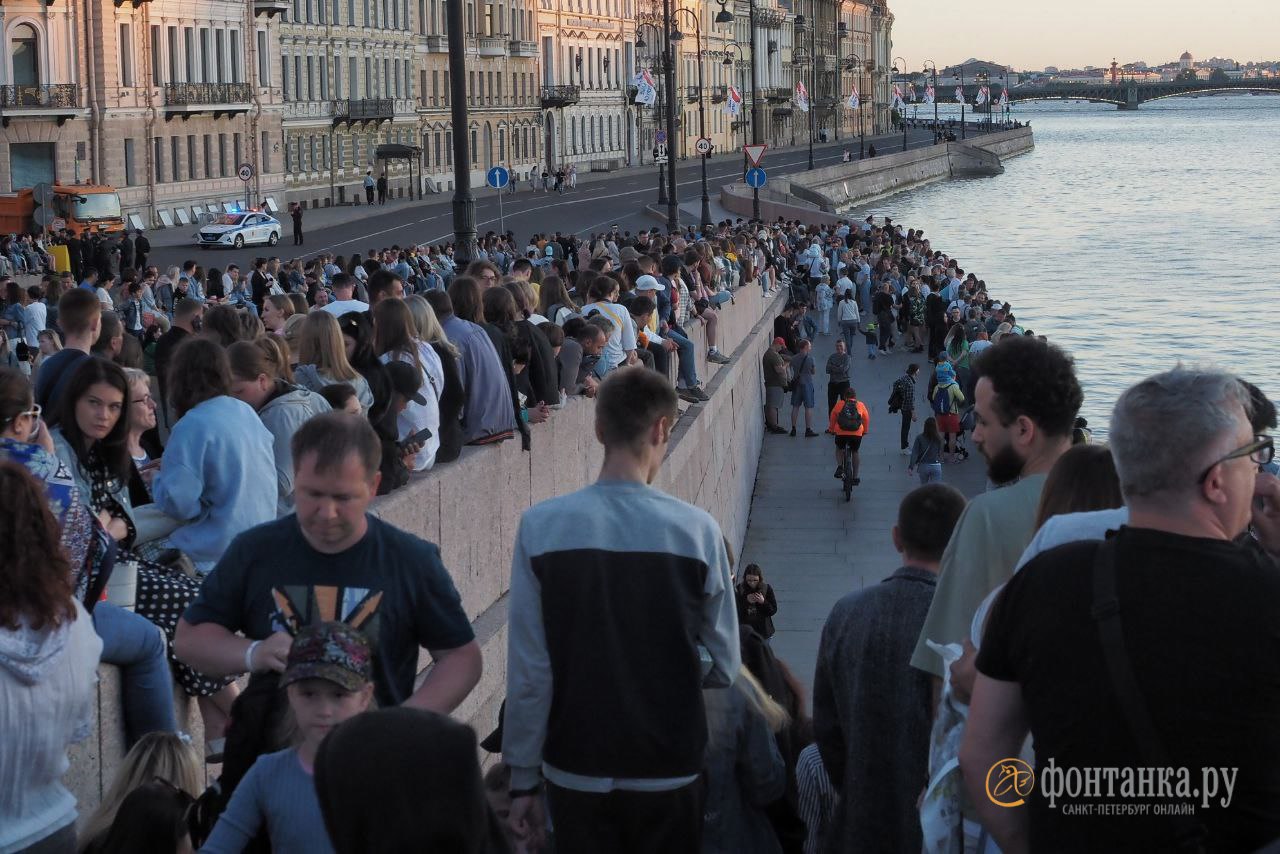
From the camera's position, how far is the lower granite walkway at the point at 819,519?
1678cm

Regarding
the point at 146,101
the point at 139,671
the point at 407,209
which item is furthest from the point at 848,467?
the point at 407,209

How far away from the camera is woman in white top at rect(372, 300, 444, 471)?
25.3 feet

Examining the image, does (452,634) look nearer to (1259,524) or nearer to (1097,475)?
(1097,475)

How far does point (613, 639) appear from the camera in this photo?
4578 millimetres

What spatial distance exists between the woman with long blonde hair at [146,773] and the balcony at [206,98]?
55892mm

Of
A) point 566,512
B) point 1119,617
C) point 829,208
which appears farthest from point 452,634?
point 829,208

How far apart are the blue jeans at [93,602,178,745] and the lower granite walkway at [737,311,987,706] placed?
9.72 m

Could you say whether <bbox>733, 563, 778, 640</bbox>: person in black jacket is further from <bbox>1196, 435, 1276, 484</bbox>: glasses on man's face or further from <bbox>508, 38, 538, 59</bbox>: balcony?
<bbox>508, 38, 538, 59</bbox>: balcony

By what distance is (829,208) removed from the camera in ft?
265

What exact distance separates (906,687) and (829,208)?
76862mm

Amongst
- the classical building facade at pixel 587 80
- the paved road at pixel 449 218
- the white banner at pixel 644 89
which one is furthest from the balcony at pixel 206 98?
the classical building facade at pixel 587 80

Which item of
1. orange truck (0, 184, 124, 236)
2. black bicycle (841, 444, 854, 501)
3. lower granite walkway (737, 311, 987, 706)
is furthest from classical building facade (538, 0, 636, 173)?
black bicycle (841, 444, 854, 501)

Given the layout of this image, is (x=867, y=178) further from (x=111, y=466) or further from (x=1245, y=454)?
(x=1245, y=454)

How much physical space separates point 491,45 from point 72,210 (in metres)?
39.4
